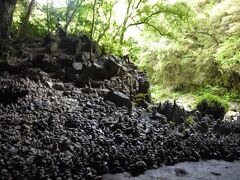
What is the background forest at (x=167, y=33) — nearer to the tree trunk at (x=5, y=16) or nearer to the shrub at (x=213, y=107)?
the tree trunk at (x=5, y=16)

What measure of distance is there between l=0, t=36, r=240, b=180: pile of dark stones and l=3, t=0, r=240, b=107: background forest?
66.4 inches

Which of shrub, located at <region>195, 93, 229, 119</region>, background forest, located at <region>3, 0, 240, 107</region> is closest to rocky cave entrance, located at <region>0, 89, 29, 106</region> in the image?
background forest, located at <region>3, 0, 240, 107</region>

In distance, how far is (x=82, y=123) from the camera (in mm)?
6176

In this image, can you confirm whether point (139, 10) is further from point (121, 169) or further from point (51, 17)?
point (121, 169)

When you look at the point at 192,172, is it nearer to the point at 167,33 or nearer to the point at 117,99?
the point at 117,99

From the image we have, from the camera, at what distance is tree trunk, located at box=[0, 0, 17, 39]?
28.7 feet

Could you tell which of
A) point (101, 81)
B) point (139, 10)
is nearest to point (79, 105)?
point (101, 81)

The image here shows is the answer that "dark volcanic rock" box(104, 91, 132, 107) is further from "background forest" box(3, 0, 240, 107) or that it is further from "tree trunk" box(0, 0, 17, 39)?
"tree trunk" box(0, 0, 17, 39)

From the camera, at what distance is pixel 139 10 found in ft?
47.7

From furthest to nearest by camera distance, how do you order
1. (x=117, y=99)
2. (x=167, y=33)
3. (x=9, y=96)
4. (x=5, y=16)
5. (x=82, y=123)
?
(x=167, y=33), (x=5, y=16), (x=117, y=99), (x=9, y=96), (x=82, y=123)

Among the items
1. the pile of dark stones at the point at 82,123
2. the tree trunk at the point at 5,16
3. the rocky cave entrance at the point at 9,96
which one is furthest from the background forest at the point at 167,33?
the rocky cave entrance at the point at 9,96

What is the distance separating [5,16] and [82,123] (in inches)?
185

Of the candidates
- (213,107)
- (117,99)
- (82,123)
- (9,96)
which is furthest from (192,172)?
(213,107)

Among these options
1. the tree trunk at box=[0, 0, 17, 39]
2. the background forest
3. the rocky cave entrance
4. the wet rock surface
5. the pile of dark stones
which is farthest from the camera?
the background forest
